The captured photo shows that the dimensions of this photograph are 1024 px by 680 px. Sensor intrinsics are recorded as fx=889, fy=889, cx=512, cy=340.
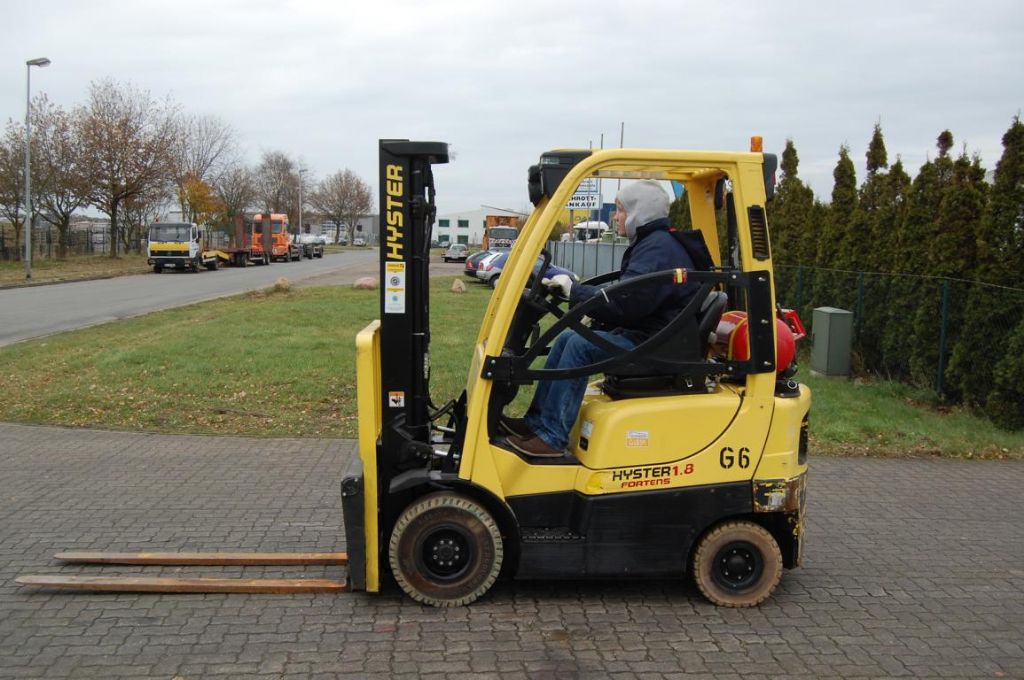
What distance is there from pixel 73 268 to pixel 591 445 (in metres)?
41.3

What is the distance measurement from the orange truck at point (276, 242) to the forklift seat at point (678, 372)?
52.1 metres

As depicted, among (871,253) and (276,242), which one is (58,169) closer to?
(276,242)

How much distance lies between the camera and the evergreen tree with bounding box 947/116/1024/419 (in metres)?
9.62

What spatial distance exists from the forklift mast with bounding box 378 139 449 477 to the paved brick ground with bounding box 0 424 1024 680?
0.87 metres

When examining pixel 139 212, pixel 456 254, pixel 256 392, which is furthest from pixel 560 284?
pixel 456 254

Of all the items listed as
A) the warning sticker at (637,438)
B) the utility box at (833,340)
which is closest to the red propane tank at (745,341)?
the warning sticker at (637,438)

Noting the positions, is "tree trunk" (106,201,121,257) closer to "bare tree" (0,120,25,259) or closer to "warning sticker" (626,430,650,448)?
"bare tree" (0,120,25,259)

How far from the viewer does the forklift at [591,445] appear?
459 cm

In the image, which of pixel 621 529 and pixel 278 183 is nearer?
pixel 621 529

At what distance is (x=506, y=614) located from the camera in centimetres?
466

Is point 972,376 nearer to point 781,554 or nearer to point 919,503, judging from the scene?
point 919,503

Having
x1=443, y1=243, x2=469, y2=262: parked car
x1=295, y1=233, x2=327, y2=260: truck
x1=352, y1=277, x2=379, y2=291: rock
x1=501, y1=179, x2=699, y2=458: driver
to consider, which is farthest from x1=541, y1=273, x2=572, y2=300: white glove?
x1=295, y1=233, x2=327, y2=260: truck

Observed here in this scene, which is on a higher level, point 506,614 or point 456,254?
point 456,254

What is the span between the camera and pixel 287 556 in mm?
5340
